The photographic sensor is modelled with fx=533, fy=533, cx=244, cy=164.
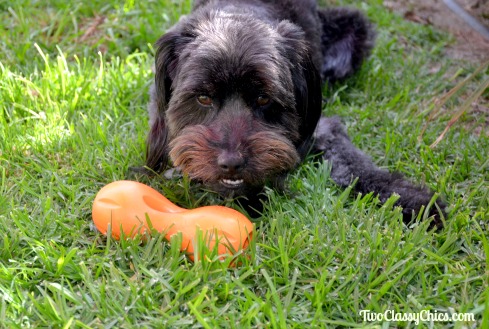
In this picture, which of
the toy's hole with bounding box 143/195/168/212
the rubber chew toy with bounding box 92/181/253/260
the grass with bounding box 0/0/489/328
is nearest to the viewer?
the grass with bounding box 0/0/489/328

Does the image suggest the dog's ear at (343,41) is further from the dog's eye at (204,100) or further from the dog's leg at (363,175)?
the dog's eye at (204,100)

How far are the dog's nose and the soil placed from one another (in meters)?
3.12

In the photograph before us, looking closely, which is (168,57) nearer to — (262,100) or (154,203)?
(262,100)

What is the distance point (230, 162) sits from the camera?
2.64 m

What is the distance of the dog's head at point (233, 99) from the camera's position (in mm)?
2779

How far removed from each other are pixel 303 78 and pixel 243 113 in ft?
1.66

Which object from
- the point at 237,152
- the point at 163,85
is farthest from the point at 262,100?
the point at 163,85

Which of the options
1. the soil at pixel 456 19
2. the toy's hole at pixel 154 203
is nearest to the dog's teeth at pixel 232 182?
the toy's hole at pixel 154 203

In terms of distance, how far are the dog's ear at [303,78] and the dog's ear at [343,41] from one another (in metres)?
1.40

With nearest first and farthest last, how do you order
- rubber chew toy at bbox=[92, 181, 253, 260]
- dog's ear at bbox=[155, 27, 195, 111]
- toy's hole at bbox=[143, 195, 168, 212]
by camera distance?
rubber chew toy at bbox=[92, 181, 253, 260]
toy's hole at bbox=[143, 195, 168, 212]
dog's ear at bbox=[155, 27, 195, 111]

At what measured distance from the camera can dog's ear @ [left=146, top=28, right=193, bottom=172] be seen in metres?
3.12

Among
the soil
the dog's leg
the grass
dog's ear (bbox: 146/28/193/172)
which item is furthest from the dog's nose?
the soil

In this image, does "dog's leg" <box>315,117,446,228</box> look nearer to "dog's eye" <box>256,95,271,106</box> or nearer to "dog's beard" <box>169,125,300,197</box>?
"dog's beard" <box>169,125,300,197</box>

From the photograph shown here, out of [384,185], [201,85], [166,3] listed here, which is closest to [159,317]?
[201,85]
